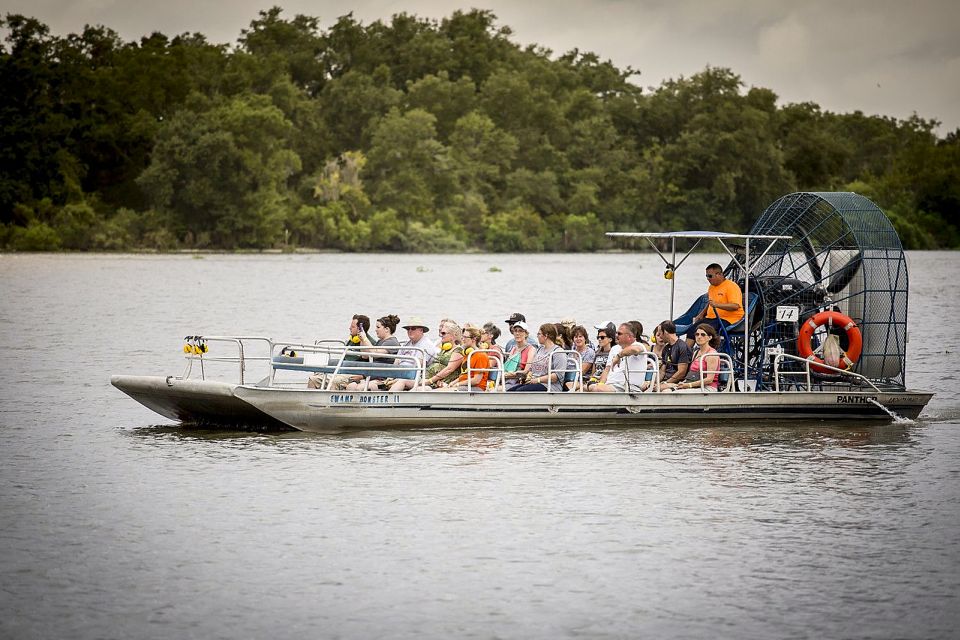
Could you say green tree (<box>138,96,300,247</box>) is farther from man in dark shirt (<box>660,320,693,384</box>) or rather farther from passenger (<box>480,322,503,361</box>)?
man in dark shirt (<box>660,320,693,384</box>)

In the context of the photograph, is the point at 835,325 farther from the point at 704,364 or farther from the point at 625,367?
the point at 625,367

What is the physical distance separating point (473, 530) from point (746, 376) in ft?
22.0

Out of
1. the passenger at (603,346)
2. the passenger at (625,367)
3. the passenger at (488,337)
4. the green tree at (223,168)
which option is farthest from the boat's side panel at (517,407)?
the green tree at (223,168)

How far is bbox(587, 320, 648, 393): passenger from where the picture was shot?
63.1 feet

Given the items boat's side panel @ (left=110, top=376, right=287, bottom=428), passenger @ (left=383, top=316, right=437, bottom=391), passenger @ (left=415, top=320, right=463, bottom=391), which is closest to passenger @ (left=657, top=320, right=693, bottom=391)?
passenger @ (left=415, top=320, right=463, bottom=391)

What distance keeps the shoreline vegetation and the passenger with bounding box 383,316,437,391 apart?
84.4m

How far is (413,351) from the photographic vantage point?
19781mm

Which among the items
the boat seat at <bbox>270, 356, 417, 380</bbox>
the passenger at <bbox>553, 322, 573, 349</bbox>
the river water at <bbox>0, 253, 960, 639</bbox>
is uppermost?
the passenger at <bbox>553, 322, 573, 349</bbox>

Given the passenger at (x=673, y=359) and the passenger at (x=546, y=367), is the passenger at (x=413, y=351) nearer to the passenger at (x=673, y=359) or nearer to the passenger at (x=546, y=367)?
the passenger at (x=546, y=367)

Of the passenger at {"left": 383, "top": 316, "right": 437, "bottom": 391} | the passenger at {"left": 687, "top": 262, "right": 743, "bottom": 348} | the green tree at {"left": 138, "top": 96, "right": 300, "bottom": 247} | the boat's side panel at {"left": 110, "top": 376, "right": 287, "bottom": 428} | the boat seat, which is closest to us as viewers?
the boat seat

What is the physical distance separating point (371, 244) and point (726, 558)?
10497 cm

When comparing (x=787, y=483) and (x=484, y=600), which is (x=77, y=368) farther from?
(x=484, y=600)

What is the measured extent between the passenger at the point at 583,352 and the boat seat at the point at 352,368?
2403 millimetres

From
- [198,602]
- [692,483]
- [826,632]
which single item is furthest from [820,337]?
[198,602]
